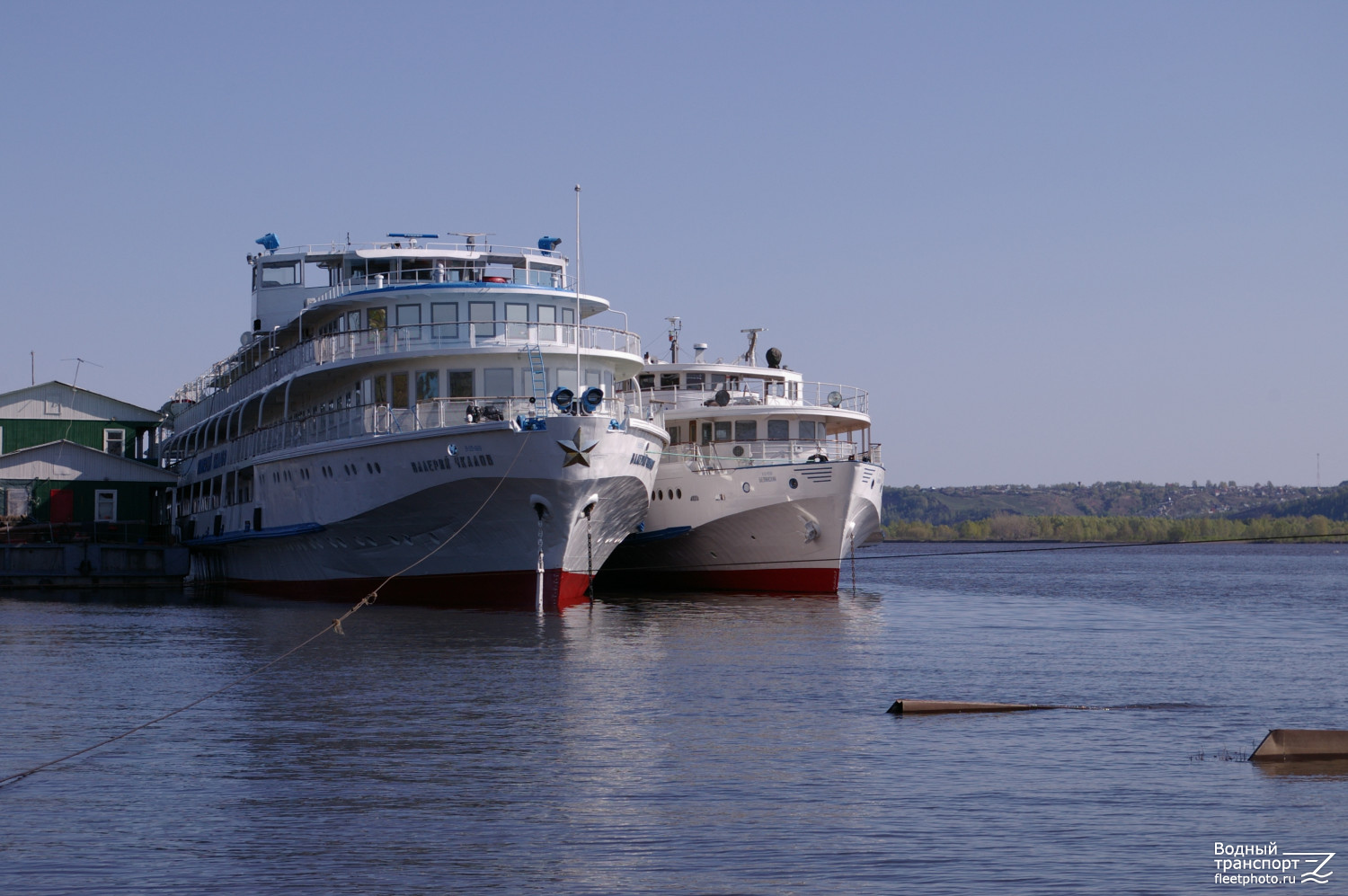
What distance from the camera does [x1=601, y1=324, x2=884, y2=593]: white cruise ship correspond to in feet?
134

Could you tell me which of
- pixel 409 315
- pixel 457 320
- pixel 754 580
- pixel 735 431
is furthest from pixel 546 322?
pixel 754 580

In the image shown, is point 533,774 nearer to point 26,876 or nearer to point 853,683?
point 26,876

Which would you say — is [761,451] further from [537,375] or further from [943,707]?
[943,707]

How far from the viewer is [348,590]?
1399 inches

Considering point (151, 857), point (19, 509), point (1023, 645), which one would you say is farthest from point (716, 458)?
point (151, 857)

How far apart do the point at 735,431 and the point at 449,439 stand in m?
15.8

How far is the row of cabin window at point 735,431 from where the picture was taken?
4450 cm

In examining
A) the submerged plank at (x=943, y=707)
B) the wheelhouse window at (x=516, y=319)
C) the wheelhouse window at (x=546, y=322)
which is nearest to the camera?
the submerged plank at (x=943, y=707)

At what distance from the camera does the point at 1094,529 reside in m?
178

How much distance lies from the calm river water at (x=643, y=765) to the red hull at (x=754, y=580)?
1439 cm

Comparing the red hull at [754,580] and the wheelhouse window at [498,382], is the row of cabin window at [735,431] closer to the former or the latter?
the red hull at [754,580]

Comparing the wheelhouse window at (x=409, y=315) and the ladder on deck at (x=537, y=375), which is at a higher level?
the wheelhouse window at (x=409, y=315)

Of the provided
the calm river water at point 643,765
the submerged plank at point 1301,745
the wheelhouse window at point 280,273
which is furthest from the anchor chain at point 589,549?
the submerged plank at point 1301,745

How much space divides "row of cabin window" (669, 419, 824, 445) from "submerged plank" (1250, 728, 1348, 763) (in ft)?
100
